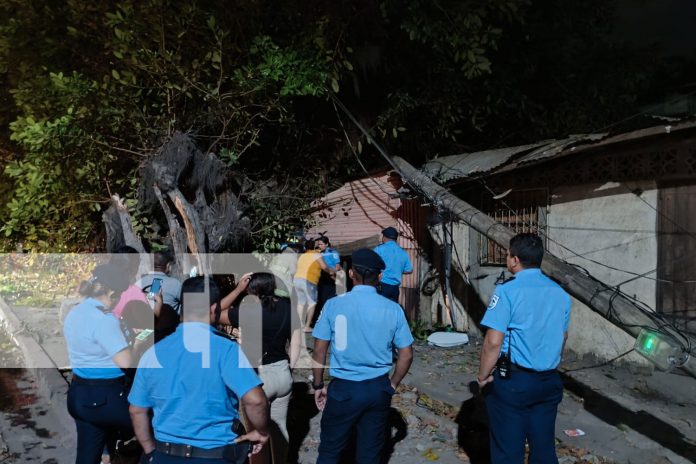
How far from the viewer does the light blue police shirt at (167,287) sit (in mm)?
4727

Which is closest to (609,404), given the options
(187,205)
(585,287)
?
(585,287)

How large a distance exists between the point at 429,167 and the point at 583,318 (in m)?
3.77

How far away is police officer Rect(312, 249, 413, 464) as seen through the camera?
10.4ft

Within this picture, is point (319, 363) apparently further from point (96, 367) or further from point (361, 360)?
point (96, 367)

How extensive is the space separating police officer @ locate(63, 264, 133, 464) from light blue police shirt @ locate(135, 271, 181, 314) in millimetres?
1251

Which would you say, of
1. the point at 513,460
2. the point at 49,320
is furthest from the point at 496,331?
the point at 49,320

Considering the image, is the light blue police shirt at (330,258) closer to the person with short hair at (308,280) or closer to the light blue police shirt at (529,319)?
the person with short hair at (308,280)

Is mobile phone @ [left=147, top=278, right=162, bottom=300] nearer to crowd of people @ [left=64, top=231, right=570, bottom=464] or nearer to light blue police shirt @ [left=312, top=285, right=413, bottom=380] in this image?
crowd of people @ [left=64, top=231, right=570, bottom=464]

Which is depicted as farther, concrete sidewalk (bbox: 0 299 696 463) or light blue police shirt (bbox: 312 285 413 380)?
concrete sidewalk (bbox: 0 299 696 463)

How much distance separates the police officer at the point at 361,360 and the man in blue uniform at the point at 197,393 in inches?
30.3

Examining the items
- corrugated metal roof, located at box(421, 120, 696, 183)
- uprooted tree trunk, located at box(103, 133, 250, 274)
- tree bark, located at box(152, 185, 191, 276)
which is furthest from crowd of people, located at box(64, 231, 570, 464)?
corrugated metal roof, located at box(421, 120, 696, 183)

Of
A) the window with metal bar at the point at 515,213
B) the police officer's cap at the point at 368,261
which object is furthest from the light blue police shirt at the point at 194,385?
the window with metal bar at the point at 515,213

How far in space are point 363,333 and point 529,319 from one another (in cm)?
104

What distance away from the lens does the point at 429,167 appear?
9.20 m
